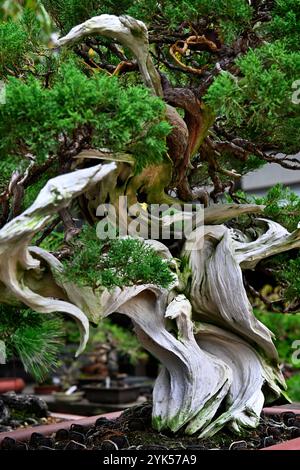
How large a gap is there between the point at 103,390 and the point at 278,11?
424 centimetres

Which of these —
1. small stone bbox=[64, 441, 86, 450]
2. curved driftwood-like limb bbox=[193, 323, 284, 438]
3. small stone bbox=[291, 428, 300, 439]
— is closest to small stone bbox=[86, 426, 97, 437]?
small stone bbox=[64, 441, 86, 450]

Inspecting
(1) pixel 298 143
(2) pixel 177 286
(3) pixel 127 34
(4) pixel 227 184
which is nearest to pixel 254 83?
(3) pixel 127 34

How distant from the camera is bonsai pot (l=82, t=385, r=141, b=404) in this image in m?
5.40

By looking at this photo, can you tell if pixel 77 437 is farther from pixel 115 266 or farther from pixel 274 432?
pixel 115 266

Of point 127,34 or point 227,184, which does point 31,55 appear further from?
point 227,184

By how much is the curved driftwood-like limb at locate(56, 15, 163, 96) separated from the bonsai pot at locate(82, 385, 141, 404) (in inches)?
157

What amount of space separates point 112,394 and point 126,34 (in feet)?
13.9

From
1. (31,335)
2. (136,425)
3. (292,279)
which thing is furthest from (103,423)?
(292,279)

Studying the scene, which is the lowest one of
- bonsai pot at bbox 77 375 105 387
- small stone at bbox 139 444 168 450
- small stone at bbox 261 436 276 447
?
bonsai pot at bbox 77 375 105 387

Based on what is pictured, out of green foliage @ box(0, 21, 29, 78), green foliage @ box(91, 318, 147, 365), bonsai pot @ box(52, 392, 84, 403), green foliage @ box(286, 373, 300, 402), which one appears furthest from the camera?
green foliage @ box(91, 318, 147, 365)

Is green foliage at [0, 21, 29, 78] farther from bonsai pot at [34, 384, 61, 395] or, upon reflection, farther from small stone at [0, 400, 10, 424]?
bonsai pot at [34, 384, 61, 395]

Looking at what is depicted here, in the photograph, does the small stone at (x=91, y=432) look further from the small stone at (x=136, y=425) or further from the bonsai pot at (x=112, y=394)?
the bonsai pot at (x=112, y=394)

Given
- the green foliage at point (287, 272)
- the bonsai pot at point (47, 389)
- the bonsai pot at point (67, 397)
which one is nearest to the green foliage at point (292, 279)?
the green foliage at point (287, 272)
